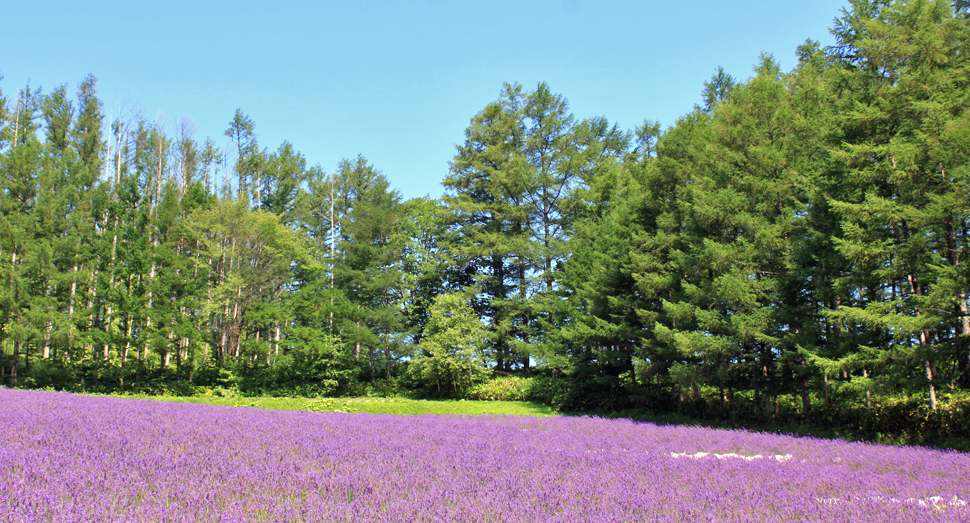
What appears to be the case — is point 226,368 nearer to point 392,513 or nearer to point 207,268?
point 207,268

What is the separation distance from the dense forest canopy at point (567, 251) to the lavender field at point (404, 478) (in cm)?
584

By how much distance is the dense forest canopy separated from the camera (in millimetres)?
11930

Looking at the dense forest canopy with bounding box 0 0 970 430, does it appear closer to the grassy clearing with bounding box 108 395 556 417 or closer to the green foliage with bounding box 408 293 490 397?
the green foliage with bounding box 408 293 490 397

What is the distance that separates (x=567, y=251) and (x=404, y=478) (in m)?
25.8

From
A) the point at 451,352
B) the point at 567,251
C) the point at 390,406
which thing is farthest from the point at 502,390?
the point at 567,251

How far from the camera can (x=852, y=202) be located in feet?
42.7

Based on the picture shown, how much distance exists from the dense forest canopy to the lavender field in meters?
5.84

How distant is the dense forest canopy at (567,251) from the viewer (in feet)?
39.1

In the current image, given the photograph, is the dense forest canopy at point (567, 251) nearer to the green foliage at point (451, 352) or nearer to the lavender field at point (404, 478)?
the green foliage at point (451, 352)

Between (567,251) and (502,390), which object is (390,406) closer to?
(502,390)

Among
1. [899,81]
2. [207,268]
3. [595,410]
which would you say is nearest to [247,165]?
[207,268]

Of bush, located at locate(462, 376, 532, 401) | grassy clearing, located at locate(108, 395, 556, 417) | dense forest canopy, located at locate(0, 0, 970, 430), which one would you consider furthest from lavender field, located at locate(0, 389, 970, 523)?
bush, located at locate(462, 376, 532, 401)

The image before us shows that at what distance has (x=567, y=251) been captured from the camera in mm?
29797

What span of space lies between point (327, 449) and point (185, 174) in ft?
131
